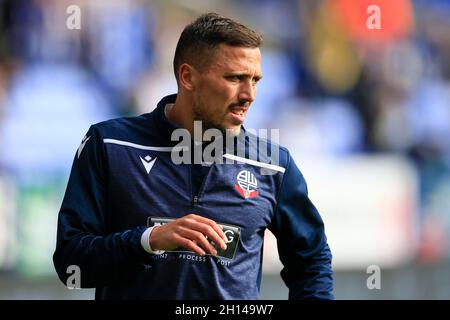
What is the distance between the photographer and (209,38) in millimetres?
3490

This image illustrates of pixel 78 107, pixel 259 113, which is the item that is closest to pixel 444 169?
pixel 259 113

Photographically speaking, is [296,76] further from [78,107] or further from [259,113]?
[78,107]

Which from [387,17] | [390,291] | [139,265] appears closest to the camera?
[139,265]

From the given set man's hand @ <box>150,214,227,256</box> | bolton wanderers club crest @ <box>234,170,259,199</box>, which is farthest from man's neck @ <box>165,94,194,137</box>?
man's hand @ <box>150,214,227,256</box>

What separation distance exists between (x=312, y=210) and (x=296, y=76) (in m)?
5.75

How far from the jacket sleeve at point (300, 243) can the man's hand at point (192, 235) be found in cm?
56

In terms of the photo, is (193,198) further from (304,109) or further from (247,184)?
(304,109)

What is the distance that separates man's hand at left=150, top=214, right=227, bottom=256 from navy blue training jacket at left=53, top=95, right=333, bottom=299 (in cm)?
14

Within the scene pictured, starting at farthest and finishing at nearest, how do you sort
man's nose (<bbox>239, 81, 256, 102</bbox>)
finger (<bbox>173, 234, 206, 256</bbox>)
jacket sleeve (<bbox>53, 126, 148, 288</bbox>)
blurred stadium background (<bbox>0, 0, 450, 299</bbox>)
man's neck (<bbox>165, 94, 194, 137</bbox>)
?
1. blurred stadium background (<bbox>0, 0, 450, 299</bbox>)
2. man's neck (<bbox>165, 94, 194, 137</bbox>)
3. man's nose (<bbox>239, 81, 256, 102</bbox>)
4. jacket sleeve (<bbox>53, 126, 148, 288</bbox>)
5. finger (<bbox>173, 234, 206, 256</bbox>)

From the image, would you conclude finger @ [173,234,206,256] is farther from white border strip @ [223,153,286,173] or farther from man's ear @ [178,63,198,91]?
man's ear @ [178,63,198,91]

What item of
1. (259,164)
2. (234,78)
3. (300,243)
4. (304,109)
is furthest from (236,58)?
(304,109)

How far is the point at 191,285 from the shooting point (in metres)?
3.26

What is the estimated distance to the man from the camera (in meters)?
3.22

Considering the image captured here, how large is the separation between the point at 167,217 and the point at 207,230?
1.23 ft
